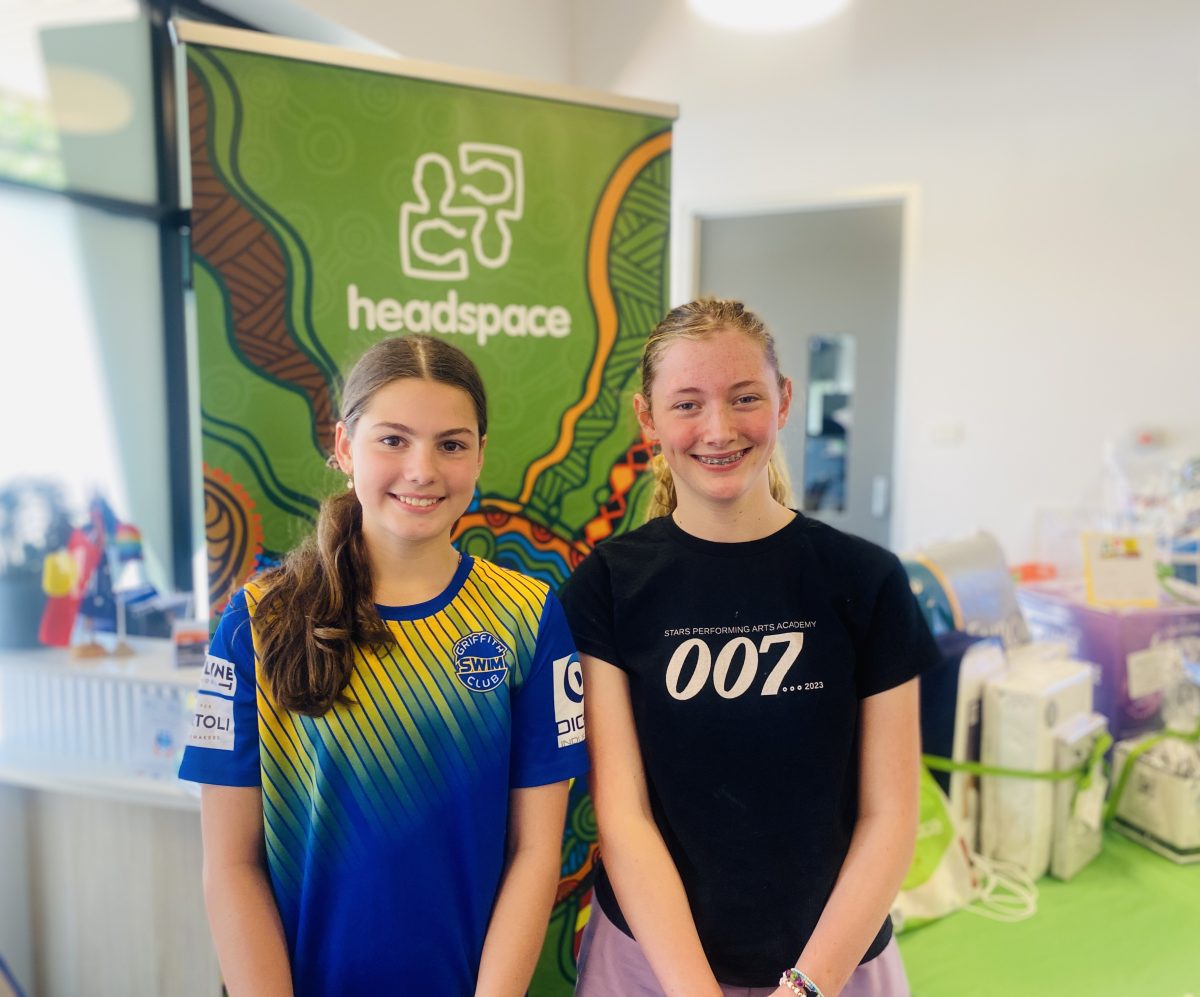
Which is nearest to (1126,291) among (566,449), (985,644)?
(985,644)

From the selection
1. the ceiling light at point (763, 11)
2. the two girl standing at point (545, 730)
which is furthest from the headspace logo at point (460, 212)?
the ceiling light at point (763, 11)

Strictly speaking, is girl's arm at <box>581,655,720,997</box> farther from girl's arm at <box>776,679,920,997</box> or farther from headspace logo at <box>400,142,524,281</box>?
headspace logo at <box>400,142,524,281</box>

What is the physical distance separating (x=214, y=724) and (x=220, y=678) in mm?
53

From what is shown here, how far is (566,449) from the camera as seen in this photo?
173 centimetres

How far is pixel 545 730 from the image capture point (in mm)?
1051

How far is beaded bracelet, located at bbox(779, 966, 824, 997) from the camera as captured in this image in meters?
0.96

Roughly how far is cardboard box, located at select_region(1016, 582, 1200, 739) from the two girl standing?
5.46 feet

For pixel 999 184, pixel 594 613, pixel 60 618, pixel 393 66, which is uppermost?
pixel 999 184

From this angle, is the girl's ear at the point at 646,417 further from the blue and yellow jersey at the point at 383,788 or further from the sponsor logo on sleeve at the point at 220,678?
the sponsor logo on sleeve at the point at 220,678

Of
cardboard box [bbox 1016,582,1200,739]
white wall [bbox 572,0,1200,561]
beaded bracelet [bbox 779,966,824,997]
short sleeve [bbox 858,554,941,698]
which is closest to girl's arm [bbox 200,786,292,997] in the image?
beaded bracelet [bbox 779,966,824,997]

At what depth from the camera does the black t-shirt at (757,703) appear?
103cm

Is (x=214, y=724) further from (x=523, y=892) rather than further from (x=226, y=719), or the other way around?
(x=523, y=892)

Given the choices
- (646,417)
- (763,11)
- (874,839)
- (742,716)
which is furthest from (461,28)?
(874,839)

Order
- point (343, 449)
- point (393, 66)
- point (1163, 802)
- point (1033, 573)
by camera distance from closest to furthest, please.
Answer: point (343, 449) → point (393, 66) → point (1163, 802) → point (1033, 573)
